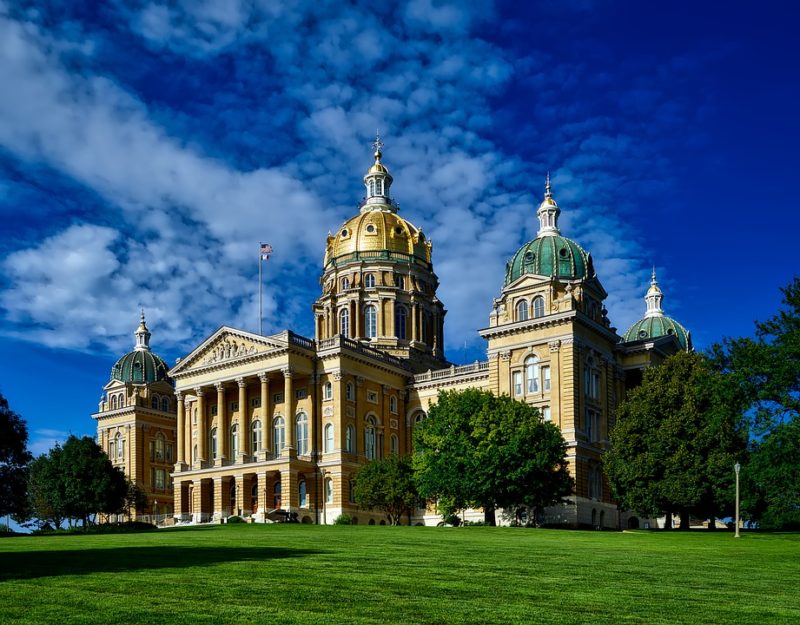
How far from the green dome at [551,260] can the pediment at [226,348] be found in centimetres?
2298

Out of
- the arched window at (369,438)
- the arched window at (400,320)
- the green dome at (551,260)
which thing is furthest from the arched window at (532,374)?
the arched window at (400,320)

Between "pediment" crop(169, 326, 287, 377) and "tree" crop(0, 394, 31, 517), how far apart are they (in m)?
20.3

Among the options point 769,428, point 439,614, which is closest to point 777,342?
point 769,428

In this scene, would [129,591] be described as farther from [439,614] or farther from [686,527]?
[686,527]

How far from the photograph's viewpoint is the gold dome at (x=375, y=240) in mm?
113438

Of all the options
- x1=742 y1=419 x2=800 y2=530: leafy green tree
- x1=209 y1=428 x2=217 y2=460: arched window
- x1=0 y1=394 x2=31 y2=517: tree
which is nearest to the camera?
x1=742 y1=419 x2=800 y2=530: leafy green tree

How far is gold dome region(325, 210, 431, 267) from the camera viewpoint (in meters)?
113

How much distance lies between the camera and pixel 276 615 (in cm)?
1861

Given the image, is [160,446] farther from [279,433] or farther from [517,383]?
[517,383]

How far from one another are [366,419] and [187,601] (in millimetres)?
77415

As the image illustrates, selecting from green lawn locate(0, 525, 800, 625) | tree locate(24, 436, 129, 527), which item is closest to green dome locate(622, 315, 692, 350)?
tree locate(24, 436, 129, 527)

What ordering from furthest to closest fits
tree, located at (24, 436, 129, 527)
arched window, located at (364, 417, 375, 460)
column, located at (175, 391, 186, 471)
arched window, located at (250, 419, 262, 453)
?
1. column, located at (175, 391, 186, 471)
2. arched window, located at (250, 419, 262, 453)
3. arched window, located at (364, 417, 375, 460)
4. tree, located at (24, 436, 129, 527)

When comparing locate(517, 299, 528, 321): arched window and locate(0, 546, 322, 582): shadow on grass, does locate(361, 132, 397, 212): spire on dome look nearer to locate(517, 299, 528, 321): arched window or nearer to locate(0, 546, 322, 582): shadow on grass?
locate(517, 299, 528, 321): arched window

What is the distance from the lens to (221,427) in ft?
324
